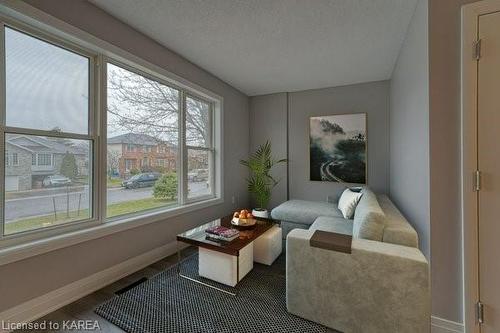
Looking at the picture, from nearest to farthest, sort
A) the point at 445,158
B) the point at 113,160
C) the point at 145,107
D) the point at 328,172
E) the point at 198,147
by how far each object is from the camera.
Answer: the point at 445,158 < the point at 113,160 < the point at 145,107 < the point at 198,147 < the point at 328,172

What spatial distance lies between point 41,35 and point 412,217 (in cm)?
356

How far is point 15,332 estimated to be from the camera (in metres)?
1.51

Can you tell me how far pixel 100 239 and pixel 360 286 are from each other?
2.23 metres

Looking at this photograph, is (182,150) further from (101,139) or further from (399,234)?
(399,234)

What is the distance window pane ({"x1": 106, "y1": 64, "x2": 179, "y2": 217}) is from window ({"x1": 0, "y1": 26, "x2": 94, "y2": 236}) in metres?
0.26

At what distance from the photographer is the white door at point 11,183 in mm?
1618

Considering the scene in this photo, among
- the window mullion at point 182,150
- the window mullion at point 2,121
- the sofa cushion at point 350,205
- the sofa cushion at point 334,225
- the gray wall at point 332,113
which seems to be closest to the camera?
the window mullion at point 2,121

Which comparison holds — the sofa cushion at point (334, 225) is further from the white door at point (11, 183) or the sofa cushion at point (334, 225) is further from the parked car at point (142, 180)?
the white door at point (11, 183)

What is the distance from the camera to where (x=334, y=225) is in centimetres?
258

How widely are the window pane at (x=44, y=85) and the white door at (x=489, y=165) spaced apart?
3.10 meters

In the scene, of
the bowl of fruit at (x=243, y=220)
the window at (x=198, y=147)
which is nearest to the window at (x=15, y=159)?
the window at (x=198, y=147)

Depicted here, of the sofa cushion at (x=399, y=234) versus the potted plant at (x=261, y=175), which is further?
the potted plant at (x=261, y=175)

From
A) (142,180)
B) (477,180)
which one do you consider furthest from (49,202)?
(477,180)

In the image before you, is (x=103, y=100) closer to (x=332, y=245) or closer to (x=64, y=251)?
(x=64, y=251)
